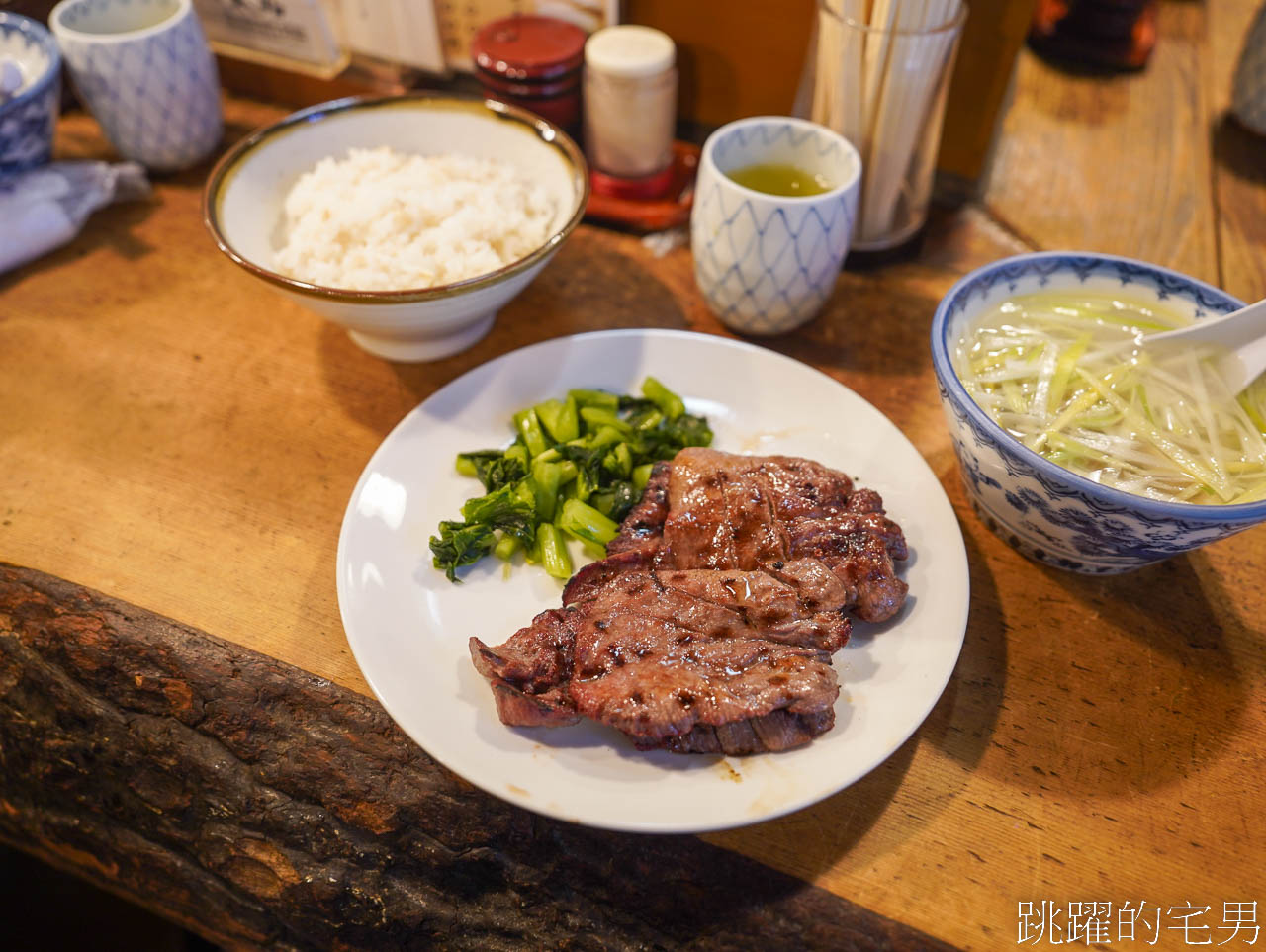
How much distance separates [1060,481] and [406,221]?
1950 mm

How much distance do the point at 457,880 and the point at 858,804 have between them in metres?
0.89

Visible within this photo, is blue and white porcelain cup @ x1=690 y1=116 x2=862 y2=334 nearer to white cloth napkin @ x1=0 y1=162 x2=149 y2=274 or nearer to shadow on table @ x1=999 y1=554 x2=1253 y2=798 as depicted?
shadow on table @ x1=999 y1=554 x2=1253 y2=798

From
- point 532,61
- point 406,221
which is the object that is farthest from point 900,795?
point 532,61

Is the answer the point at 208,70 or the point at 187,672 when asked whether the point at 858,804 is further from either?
the point at 208,70

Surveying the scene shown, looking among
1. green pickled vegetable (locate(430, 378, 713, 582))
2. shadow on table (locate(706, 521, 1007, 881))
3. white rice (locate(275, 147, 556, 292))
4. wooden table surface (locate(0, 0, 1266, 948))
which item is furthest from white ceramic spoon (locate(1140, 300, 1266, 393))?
white rice (locate(275, 147, 556, 292))

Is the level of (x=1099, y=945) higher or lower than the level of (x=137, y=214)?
lower

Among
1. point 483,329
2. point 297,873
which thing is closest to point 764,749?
point 297,873

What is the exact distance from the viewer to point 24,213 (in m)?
2.84

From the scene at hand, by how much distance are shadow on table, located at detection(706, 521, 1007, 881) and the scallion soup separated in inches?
20.9

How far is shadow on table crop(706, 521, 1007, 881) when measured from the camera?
5.47 feet

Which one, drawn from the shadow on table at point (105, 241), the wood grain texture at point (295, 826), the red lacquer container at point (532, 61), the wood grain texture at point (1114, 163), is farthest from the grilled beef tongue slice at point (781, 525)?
the shadow on table at point (105, 241)

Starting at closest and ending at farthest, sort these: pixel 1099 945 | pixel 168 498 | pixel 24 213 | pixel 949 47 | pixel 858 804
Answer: pixel 1099 945 → pixel 858 804 → pixel 168 498 → pixel 949 47 → pixel 24 213

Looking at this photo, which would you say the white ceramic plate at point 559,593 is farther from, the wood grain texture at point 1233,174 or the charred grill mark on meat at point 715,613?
the wood grain texture at point 1233,174

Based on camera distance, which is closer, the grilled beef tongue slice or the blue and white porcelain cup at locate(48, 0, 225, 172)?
the grilled beef tongue slice
